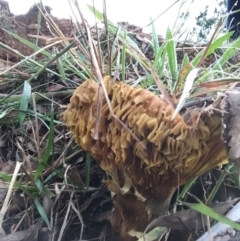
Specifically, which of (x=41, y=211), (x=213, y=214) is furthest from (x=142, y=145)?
(x=41, y=211)

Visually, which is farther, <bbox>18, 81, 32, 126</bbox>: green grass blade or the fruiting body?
<bbox>18, 81, 32, 126</bbox>: green grass blade

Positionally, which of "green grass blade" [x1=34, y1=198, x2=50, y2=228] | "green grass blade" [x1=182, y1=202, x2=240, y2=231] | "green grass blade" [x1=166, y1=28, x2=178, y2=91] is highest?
"green grass blade" [x1=166, y1=28, x2=178, y2=91]

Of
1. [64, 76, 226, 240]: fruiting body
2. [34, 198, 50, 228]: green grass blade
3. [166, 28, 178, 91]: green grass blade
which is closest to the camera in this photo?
[64, 76, 226, 240]: fruiting body

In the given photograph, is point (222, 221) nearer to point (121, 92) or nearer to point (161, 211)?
point (161, 211)

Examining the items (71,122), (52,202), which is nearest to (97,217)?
(52,202)

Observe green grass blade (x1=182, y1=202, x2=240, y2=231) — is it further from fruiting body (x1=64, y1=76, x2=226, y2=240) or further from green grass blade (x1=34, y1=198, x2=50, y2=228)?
green grass blade (x1=34, y1=198, x2=50, y2=228)

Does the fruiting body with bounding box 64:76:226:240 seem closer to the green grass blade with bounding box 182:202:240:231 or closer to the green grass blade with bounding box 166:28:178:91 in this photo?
the green grass blade with bounding box 182:202:240:231

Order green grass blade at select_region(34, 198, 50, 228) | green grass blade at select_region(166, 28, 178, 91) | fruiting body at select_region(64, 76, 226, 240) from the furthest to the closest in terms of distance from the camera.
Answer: green grass blade at select_region(166, 28, 178, 91), green grass blade at select_region(34, 198, 50, 228), fruiting body at select_region(64, 76, 226, 240)

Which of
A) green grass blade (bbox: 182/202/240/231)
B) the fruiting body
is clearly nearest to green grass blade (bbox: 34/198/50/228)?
the fruiting body

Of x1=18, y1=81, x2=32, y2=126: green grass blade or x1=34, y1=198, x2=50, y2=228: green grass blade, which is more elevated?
x1=18, y1=81, x2=32, y2=126: green grass blade
